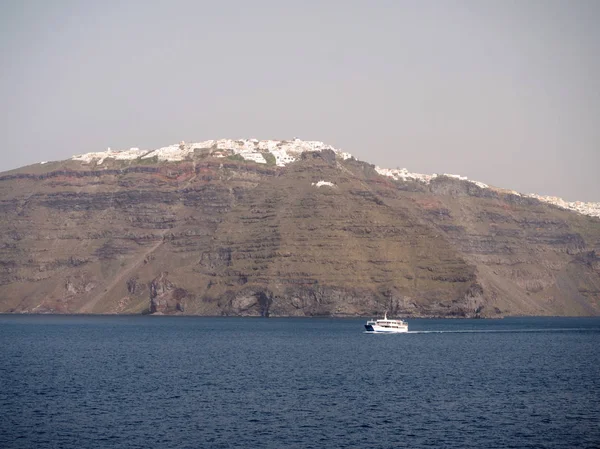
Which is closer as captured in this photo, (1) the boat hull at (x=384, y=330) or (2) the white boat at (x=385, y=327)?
(1) the boat hull at (x=384, y=330)

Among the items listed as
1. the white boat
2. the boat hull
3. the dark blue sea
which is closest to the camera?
the dark blue sea

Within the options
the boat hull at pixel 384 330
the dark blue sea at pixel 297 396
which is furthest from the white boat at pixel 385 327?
the dark blue sea at pixel 297 396

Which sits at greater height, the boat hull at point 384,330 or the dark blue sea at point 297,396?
the boat hull at point 384,330

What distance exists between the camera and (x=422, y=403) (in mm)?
75688

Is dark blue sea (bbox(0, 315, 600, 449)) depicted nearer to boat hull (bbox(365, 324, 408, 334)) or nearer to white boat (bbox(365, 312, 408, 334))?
boat hull (bbox(365, 324, 408, 334))

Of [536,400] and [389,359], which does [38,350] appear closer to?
[389,359]

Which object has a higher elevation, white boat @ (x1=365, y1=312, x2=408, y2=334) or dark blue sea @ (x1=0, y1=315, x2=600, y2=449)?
white boat @ (x1=365, y1=312, x2=408, y2=334)

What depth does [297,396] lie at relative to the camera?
79.1 metres

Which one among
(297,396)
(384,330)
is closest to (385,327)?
(384,330)

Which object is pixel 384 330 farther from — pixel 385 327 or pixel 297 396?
pixel 297 396

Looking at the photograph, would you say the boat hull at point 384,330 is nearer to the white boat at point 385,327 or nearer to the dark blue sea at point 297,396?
the white boat at point 385,327

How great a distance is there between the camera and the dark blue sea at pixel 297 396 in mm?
61125

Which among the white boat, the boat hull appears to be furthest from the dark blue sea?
the white boat

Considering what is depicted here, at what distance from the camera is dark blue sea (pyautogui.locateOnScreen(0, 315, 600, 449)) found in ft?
201
